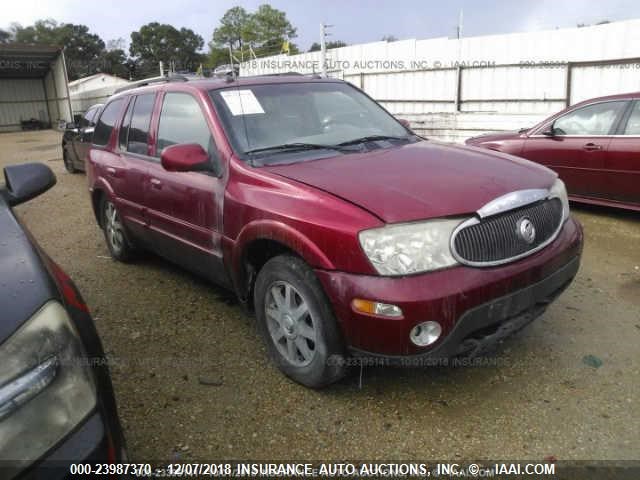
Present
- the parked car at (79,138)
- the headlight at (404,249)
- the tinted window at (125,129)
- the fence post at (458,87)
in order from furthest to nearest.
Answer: the fence post at (458,87) → the parked car at (79,138) → the tinted window at (125,129) → the headlight at (404,249)

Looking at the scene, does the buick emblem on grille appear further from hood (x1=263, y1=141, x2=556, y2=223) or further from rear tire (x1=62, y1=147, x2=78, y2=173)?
rear tire (x1=62, y1=147, x2=78, y2=173)

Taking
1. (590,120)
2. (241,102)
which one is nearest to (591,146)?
(590,120)

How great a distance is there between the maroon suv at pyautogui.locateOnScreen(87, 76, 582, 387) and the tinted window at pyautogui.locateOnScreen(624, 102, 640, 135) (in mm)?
3420

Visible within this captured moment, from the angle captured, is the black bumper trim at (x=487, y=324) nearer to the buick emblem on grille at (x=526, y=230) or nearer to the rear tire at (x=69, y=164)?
the buick emblem on grille at (x=526, y=230)

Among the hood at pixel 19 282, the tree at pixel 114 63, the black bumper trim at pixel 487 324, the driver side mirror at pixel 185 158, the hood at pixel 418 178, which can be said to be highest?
the tree at pixel 114 63

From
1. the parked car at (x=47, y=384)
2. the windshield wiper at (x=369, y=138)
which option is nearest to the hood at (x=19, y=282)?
the parked car at (x=47, y=384)

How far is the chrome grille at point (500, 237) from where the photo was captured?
2506mm

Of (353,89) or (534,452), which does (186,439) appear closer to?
(534,452)

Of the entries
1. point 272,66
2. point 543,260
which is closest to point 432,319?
point 543,260

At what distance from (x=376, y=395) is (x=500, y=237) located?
43.1 inches

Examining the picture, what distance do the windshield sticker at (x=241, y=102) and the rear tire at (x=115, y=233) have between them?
1.92 meters

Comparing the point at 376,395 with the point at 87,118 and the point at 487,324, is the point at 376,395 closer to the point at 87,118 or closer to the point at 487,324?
the point at 487,324

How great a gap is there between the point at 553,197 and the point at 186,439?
2385 mm

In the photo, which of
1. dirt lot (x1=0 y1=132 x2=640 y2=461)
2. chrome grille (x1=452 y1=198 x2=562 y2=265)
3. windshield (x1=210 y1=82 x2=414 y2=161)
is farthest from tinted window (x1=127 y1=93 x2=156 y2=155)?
chrome grille (x1=452 y1=198 x2=562 y2=265)
